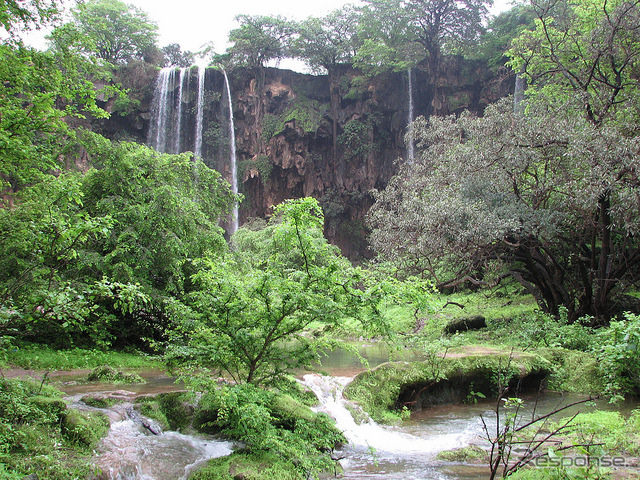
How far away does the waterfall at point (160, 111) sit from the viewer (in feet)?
104

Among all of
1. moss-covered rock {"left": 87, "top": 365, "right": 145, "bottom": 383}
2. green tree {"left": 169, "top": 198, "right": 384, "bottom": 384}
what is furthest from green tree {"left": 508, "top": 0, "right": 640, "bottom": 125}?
moss-covered rock {"left": 87, "top": 365, "right": 145, "bottom": 383}

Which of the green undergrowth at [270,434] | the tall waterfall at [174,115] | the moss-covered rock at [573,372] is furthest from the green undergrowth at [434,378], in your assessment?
the tall waterfall at [174,115]

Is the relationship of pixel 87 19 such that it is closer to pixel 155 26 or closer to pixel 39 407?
pixel 39 407

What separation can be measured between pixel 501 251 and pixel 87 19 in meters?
11.7

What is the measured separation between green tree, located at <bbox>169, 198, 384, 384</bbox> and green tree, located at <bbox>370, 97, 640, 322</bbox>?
7355 mm

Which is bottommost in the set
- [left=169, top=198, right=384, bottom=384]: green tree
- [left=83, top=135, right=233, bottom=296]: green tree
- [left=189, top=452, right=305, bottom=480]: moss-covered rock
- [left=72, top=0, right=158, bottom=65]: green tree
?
[left=189, top=452, right=305, bottom=480]: moss-covered rock

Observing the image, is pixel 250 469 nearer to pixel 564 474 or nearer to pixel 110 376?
pixel 564 474

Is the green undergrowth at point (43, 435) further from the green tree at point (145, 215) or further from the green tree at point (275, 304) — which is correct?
the green tree at point (145, 215)

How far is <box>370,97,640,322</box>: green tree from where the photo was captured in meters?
10.0

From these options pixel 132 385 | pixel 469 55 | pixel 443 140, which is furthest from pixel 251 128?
pixel 132 385

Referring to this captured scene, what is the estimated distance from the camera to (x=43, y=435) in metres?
4.30

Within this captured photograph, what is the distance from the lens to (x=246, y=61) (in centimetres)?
3384

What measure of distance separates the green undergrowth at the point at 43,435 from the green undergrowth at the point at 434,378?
3966 millimetres

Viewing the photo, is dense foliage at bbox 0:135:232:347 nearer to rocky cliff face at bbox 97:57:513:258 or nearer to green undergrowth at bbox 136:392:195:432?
green undergrowth at bbox 136:392:195:432
